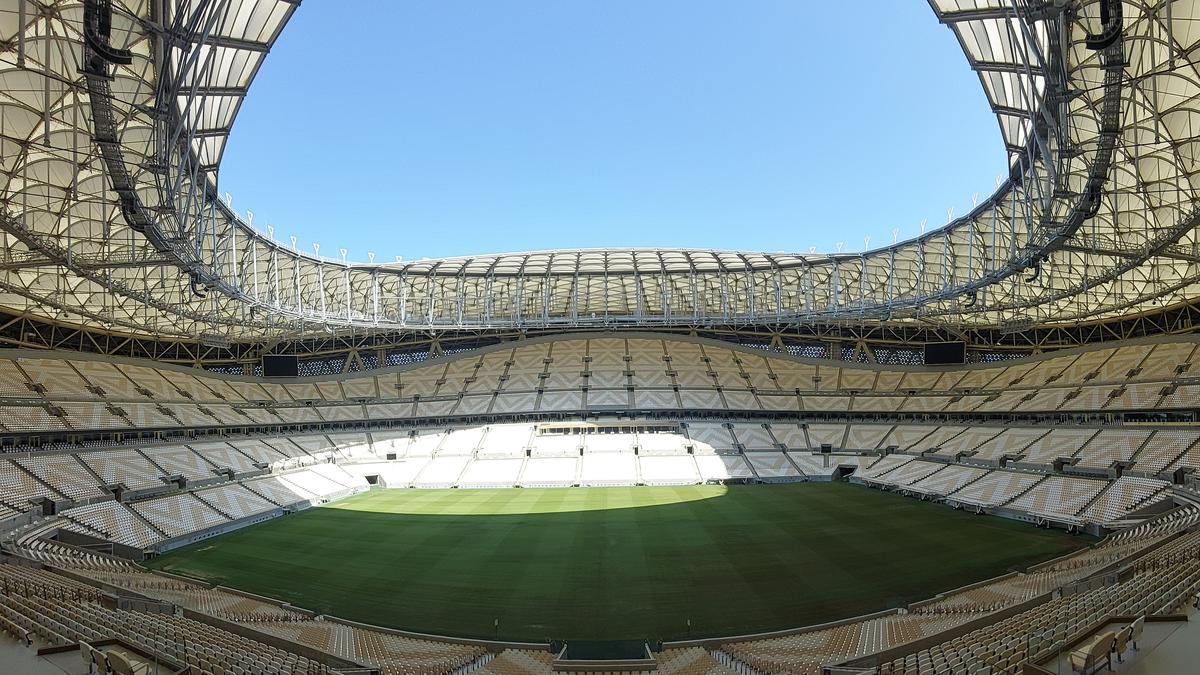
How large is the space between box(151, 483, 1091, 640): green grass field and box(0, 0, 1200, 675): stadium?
0.23m

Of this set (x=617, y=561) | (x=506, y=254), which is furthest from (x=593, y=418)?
(x=617, y=561)

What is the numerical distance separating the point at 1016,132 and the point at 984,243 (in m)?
12.3

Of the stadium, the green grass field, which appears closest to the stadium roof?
the stadium

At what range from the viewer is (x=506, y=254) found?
4494 cm

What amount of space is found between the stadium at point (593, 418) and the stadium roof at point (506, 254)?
0.23 m

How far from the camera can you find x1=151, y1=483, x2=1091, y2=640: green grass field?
19594 millimetres

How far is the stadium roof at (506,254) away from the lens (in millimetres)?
16516

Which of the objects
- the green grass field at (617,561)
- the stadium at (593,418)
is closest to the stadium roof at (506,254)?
the stadium at (593,418)

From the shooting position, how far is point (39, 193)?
24312mm

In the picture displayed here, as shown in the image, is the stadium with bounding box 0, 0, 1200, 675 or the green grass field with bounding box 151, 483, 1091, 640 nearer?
the stadium with bounding box 0, 0, 1200, 675

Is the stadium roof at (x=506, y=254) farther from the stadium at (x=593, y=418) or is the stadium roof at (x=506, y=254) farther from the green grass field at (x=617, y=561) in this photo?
the green grass field at (x=617, y=561)

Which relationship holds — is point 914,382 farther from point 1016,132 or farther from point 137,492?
point 137,492

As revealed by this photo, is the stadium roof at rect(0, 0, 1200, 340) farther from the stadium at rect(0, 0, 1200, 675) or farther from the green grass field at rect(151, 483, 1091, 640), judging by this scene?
the green grass field at rect(151, 483, 1091, 640)

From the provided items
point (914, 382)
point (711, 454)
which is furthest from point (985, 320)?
point (711, 454)
